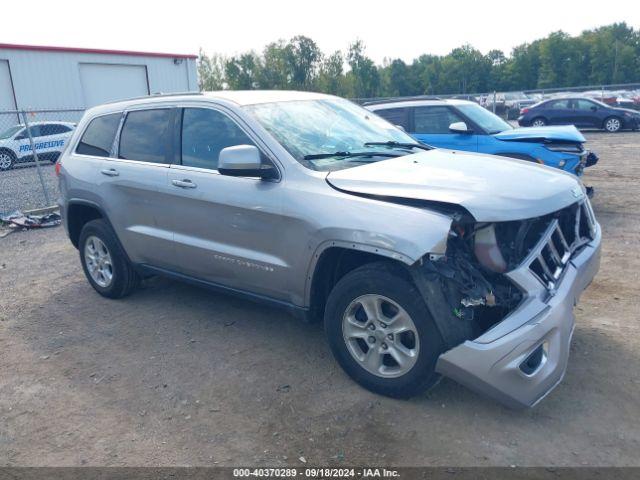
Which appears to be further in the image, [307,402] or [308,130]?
[308,130]

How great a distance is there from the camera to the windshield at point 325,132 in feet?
13.1

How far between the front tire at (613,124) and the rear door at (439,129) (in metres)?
14.9

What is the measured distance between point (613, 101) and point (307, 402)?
28609mm

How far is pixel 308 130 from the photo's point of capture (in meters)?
4.22

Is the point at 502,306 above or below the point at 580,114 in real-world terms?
above

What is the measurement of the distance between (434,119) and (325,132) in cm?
515

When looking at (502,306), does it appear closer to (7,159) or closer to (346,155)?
(346,155)

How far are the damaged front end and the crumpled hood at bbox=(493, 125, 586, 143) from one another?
17.0ft

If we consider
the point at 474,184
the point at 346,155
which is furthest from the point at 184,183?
the point at 474,184

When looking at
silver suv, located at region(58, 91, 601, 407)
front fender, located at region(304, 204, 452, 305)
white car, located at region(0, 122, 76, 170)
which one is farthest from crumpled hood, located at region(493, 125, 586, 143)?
white car, located at region(0, 122, 76, 170)

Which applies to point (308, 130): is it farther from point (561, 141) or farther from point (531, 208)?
point (561, 141)

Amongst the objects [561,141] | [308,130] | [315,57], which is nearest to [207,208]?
[308,130]

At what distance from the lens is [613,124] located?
68.2 feet

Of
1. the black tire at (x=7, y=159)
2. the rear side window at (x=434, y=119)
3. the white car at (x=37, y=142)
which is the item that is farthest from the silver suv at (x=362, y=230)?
the black tire at (x=7, y=159)
